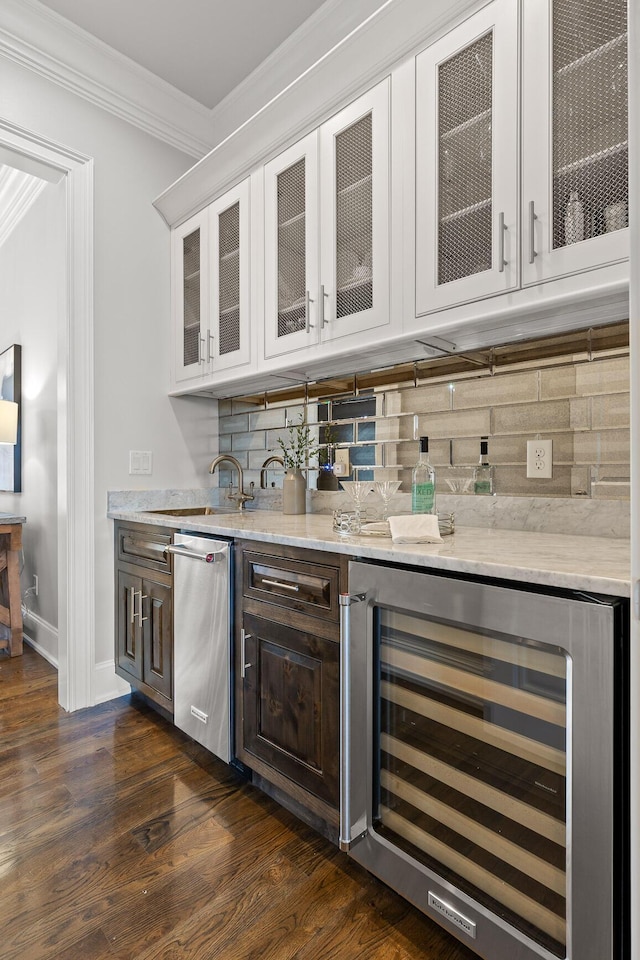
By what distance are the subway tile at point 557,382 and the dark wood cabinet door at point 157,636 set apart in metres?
1.61

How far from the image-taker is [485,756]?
108cm

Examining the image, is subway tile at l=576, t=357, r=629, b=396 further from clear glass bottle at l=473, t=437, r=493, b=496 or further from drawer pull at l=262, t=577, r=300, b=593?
drawer pull at l=262, t=577, r=300, b=593

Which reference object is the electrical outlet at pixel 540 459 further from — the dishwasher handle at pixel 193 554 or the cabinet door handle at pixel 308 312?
the dishwasher handle at pixel 193 554

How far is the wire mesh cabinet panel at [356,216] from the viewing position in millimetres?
1718

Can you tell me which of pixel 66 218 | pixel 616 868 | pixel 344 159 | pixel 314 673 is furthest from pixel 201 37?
pixel 616 868

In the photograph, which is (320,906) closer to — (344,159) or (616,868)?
(616,868)

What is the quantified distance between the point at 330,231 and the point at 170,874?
2103 mm

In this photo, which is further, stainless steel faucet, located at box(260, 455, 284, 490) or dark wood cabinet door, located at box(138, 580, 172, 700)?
stainless steel faucet, located at box(260, 455, 284, 490)

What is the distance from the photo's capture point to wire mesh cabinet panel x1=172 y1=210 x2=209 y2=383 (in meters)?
2.56

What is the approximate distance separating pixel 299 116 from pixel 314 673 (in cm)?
203

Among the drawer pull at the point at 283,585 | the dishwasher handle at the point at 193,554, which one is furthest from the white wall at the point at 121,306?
the drawer pull at the point at 283,585

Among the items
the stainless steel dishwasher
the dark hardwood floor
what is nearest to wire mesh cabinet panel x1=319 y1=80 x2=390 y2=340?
the stainless steel dishwasher

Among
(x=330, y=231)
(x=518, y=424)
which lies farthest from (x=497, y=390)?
(x=330, y=231)

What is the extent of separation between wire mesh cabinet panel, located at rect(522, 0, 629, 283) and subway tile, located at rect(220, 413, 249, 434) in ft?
5.97
